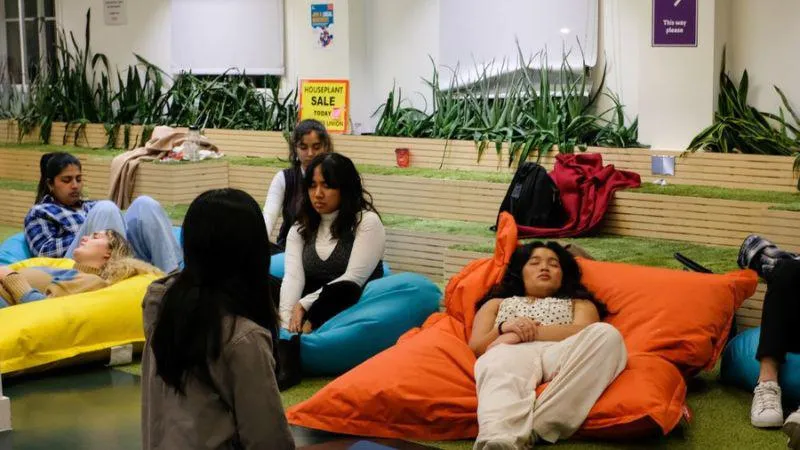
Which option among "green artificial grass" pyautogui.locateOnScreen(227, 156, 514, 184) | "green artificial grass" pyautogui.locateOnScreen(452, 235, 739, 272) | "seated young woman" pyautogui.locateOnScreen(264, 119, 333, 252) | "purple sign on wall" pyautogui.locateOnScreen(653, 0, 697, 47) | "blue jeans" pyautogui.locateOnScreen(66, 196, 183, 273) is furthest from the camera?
"green artificial grass" pyautogui.locateOnScreen(227, 156, 514, 184)

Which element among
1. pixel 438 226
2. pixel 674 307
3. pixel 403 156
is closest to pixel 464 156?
pixel 403 156

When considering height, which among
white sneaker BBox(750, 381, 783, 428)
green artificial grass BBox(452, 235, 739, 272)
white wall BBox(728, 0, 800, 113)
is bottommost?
white sneaker BBox(750, 381, 783, 428)

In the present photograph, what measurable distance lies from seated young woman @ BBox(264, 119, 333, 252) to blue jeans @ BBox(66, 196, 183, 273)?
0.55 meters

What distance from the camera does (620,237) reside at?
719cm

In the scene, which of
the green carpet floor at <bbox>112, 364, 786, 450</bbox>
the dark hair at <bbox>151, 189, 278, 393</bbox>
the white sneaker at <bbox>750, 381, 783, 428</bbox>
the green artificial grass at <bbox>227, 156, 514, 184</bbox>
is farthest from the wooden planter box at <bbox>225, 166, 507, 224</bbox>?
the dark hair at <bbox>151, 189, 278, 393</bbox>

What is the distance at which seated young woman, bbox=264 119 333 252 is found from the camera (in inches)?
265

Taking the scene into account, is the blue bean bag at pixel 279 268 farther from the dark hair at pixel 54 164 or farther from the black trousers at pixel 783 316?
the black trousers at pixel 783 316

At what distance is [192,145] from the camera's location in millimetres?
9633

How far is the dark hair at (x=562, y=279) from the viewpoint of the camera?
5.24 m

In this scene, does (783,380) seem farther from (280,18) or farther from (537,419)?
(280,18)

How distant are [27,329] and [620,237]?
11.2 ft

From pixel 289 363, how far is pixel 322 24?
474 centimetres

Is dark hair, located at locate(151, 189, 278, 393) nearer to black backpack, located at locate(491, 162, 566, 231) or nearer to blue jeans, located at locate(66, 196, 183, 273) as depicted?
blue jeans, located at locate(66, 196, 183, 273)

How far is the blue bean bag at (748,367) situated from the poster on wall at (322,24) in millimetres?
5182
